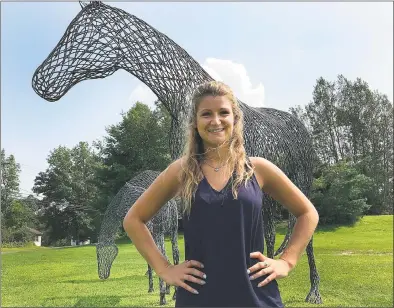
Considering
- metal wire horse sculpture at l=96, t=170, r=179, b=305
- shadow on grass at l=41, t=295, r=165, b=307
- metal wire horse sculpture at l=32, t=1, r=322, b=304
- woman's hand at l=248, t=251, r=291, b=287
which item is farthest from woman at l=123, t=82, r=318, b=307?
shadow on grass at l=41, t=295, r=165, b=307

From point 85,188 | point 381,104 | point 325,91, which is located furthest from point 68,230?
point 381,104

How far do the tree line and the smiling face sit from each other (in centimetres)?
1103

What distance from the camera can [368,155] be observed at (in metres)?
19.5

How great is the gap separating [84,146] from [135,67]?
48.5 feet

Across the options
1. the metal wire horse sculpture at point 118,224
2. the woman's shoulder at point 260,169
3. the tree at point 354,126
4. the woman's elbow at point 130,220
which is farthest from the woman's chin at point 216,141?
the tree at point 354,126

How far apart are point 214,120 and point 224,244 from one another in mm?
436

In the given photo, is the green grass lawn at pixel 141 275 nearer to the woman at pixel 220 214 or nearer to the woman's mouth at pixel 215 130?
the woman at pixel 220 214

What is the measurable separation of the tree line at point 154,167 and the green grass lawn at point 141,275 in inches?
36.3

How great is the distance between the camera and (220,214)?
1.41 metres

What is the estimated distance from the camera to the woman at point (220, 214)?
1419 millimetres

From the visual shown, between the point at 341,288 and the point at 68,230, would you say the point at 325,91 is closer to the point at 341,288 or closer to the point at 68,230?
the point at 68,230

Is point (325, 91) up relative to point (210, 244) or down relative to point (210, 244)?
up

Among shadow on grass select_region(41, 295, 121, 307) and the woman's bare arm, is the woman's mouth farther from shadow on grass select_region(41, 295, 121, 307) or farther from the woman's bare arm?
shadow on grass select_region(41, 295, 121, 307)

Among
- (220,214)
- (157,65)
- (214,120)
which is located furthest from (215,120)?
(157,65)
